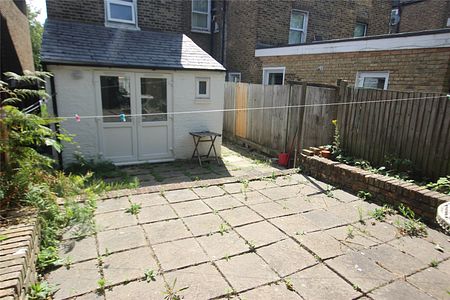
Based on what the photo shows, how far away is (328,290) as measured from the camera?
2.36m

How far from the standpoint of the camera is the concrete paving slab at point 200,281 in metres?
2.28

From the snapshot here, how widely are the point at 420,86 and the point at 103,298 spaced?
7.33 m

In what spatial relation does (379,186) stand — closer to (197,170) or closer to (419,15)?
(197,170)

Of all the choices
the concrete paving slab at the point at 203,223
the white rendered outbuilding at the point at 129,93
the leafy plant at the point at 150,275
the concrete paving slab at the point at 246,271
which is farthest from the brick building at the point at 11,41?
the concrete paving slab at the point at 246,271

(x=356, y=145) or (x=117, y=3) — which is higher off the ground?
(x=117, y=3)

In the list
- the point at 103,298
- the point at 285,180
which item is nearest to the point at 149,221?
the point at 103,298

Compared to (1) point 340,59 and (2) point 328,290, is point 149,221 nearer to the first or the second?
(2) point 328,290

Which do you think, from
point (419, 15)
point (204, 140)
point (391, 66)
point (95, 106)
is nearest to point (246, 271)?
point (95, 106)

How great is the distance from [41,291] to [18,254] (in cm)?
33

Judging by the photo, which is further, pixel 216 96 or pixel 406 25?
pixel 406 25

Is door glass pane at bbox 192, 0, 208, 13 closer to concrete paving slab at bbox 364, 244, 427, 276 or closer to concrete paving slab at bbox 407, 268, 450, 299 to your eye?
concrete paving slab at bbox 364, 244, 427, 276

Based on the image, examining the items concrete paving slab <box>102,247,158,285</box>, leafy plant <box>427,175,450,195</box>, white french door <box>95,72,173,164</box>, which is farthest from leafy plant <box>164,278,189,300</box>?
white french door <box>95,72,173,164</box>

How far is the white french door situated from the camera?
706 centimetres

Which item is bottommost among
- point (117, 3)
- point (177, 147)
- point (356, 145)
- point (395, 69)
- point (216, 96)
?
point (177, 147)
